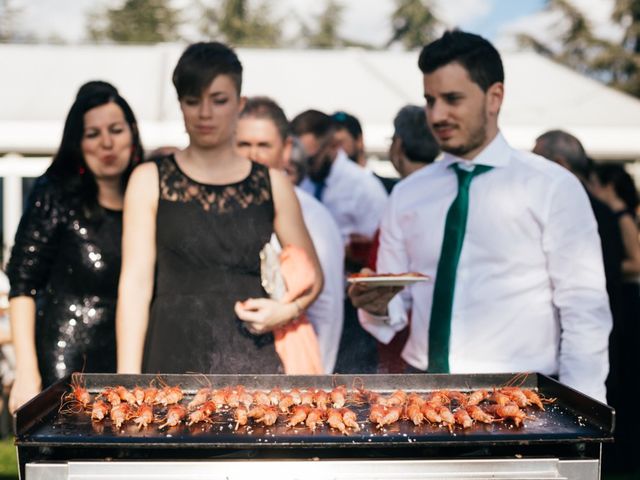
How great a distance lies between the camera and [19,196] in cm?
970

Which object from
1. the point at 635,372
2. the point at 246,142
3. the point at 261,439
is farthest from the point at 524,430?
the point at 635,372

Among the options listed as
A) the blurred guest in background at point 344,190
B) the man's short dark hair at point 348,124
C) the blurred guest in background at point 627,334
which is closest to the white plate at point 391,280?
the blurred guest in background at point 344,190

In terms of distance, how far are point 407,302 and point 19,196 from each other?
7746 millimetres

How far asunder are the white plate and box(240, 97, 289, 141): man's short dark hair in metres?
1.35

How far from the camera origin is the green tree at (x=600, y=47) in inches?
1266

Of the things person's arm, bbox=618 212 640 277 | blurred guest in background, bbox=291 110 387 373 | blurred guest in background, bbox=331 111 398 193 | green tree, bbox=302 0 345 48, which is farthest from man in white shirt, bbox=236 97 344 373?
green tree, bbox=302 0 345 48

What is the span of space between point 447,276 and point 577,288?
44 cm

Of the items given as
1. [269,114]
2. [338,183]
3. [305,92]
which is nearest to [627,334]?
[338,183]

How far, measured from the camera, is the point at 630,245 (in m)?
5.61

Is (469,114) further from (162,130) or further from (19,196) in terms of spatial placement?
(19,196)

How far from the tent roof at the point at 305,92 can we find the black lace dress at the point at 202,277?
6657mm

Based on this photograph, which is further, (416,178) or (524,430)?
(416,178)

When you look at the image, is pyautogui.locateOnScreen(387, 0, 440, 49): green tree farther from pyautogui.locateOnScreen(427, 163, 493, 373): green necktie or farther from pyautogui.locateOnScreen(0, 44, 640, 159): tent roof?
pyautogui.locateOnScreen(427, 163, 493, 373): green necktie

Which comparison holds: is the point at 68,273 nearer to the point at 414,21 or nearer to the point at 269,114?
the point at 269,114
